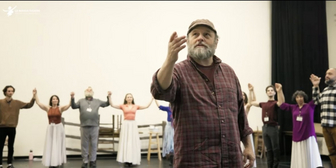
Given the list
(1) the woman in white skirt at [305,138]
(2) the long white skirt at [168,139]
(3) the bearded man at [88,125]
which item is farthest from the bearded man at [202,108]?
(2) the long white skirt at [168,139]

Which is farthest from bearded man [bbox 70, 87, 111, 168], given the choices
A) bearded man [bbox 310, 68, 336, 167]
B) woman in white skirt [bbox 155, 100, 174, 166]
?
Answer: bearded man [bbox 310, 68, 336, 167]

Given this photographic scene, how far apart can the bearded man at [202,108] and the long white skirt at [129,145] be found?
4462mm

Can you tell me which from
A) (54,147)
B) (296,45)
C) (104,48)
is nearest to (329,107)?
(296,45)

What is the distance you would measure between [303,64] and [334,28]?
112 cm

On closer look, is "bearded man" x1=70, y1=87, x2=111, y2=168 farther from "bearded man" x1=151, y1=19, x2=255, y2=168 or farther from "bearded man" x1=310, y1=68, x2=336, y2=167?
"bearded man" x1=151, y1=19, x2=255, y2=168

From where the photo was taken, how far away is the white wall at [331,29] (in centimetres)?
771

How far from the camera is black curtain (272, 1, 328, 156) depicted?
25.8ft

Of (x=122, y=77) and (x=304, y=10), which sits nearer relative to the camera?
(x=122, y=77)

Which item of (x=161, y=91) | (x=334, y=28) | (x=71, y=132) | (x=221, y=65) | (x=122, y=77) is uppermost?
(x=334, y=28)

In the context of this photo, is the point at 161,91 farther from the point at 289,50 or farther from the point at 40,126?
the point at 289,50

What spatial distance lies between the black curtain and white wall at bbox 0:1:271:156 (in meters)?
0.31

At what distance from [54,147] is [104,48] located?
114 inches

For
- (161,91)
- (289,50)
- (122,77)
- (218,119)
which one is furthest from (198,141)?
(289,50)

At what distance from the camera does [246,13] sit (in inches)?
328
